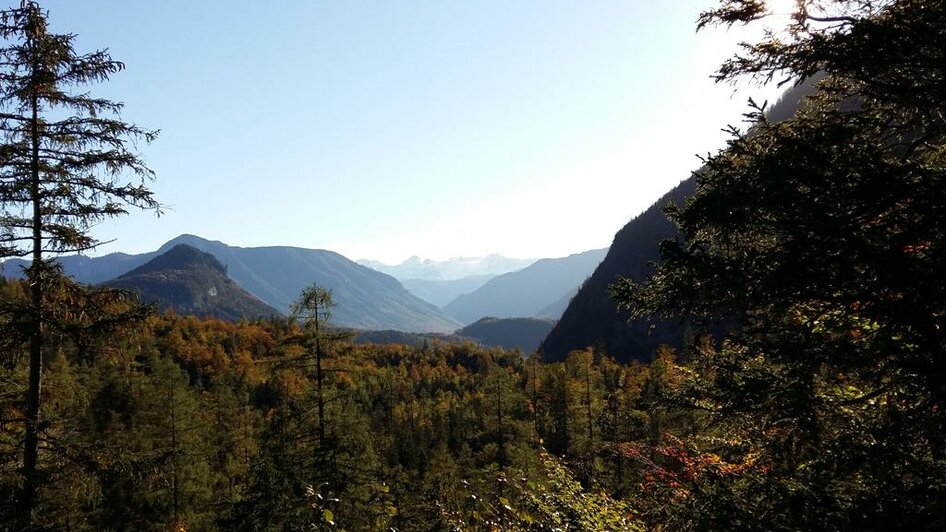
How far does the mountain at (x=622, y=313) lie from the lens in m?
130

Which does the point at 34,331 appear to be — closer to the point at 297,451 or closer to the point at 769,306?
the point at 297,451

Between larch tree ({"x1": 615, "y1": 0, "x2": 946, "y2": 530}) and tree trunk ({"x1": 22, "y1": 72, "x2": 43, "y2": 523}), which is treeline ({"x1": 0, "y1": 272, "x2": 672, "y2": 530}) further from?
larch tree ({"x1": 615, "y1": 0, "x2": 946, "y2": 530})

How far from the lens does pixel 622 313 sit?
13712 centimetres

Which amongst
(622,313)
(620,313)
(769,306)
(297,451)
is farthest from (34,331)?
(622,313)

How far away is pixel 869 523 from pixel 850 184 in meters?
3.55

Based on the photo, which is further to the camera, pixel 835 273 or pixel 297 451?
pixel 297 451

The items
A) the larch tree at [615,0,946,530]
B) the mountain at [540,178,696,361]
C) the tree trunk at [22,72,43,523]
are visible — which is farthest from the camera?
the mountain at [540,178,696,361]

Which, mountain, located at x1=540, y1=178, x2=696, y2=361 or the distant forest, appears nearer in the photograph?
the distant forest

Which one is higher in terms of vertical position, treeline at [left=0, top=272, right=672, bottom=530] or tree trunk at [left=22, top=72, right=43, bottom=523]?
tree trunk at [left=22, top=72, right=43, bottom=523]

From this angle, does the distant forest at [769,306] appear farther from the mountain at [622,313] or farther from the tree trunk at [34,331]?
the mountain at [622,313]

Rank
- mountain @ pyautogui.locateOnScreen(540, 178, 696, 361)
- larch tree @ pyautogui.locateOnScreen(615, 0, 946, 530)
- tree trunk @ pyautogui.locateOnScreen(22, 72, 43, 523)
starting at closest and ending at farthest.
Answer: larch tree @ pyautogui.locateOnScreen(615, 0, 946, 530) → tree trunk @ pyautogui.locateOnScreen(22, 72, 43, 523) → mountain @ pyautogui.locateOnScreen(540, 178, 696, 361)

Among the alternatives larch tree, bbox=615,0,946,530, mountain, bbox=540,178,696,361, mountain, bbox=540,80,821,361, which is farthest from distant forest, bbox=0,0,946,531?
mountain, bbox=540,80,821,361

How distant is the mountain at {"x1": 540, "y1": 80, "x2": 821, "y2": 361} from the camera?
5138 inches

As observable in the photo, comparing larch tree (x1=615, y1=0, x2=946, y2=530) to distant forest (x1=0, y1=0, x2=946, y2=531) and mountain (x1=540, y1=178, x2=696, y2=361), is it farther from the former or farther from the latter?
mountain (x1=540, y1=178, x2=696, y2=361)
